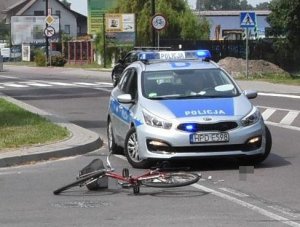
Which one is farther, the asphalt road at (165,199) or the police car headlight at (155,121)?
the police car headlight at (155,121)

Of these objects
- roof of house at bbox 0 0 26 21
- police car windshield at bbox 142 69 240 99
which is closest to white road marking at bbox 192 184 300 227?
police car windshield at bbox 142 69 240 99

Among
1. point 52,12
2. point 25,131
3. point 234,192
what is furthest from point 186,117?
point 52,12

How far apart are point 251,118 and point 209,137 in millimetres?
730

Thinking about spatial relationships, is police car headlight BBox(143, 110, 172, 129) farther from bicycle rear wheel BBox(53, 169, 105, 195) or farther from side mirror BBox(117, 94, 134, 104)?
bicycle rear wheel BBox(53, 169, 105, 195)

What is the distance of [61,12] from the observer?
133 meters

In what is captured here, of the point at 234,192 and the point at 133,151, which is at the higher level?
the point at 133,151

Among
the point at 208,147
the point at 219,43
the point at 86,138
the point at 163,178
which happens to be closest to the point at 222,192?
the point at 163,178

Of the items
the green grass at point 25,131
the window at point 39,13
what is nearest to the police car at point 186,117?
the green grass at point 25,131

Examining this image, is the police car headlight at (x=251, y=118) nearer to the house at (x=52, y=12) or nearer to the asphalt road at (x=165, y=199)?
the asphalt road at (x=165, y=199)

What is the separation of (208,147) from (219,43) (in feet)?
122

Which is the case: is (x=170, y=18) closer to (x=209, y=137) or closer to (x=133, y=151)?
(x=133, y=151)

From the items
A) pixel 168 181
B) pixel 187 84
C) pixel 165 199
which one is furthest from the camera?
pixel 187 84

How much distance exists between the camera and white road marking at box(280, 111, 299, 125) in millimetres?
18116

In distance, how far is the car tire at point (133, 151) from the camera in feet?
36.4
